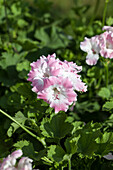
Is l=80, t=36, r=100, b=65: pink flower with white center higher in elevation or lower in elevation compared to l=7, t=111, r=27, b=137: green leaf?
higher

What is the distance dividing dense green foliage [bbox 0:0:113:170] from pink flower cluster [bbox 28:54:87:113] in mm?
185

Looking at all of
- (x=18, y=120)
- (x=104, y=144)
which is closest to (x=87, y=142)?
(x=104, y=144)

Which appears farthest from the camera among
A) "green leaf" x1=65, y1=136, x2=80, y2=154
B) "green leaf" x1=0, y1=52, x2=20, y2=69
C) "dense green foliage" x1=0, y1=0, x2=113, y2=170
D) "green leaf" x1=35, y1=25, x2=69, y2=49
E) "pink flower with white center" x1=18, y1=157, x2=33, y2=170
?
"green leaf" x1=35, y1=25, x2=69, y2=49

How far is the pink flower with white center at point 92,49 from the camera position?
61.2 inches

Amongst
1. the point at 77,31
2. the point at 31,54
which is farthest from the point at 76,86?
the point at 77,31

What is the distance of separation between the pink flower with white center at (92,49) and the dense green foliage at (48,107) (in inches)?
5.2

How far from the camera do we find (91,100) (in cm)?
201

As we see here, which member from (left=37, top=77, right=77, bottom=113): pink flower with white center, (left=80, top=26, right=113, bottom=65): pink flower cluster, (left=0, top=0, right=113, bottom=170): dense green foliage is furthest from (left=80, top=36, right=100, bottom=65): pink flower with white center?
(left=37, top=77, right=77, bottom=113): pink flower with white center

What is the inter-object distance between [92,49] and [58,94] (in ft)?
1.72

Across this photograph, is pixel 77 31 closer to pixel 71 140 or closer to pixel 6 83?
pixel 6 83

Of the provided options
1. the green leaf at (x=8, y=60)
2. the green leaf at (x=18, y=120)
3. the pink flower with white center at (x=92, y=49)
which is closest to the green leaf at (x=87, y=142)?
the green leaf at (x=18, y=120)

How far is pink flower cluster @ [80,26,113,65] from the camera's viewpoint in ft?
4.94

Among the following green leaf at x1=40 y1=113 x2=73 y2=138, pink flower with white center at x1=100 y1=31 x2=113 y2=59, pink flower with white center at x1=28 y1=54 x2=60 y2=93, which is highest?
pink flower with white center at x1=100 y1=31 x2=113 y2=59

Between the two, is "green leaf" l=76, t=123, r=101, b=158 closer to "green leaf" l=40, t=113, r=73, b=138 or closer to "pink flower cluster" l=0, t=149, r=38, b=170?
"green leaf" l=40, t=113, r=73, b=138
